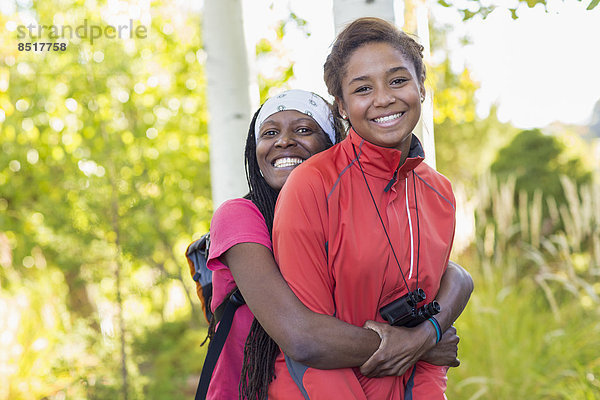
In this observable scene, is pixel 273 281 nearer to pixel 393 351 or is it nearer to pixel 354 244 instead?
pixel 354 244

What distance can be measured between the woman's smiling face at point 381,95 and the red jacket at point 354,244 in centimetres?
5

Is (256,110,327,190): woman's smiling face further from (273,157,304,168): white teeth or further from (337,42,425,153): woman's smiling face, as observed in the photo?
(337,42,425,153): woman's smiling face

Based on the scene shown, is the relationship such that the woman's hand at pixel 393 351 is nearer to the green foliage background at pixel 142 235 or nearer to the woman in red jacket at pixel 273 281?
the woman in red jacket at pixel 273 281

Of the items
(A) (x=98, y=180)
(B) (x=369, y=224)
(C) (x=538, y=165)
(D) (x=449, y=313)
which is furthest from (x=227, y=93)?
(C) (x=538, y=165)

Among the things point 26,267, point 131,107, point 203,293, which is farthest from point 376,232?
point 26,267

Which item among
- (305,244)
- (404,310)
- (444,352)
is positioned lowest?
(444,352)

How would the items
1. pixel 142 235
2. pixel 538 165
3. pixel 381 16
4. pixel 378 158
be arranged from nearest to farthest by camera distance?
pixel 378 158 < pixel 381 16 < pixel 142 235 < pixel 538 165

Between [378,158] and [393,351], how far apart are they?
596 mm

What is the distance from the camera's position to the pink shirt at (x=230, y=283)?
70.9 inches

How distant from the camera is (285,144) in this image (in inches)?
82.8

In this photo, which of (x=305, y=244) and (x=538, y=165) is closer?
(x=305, y=244)

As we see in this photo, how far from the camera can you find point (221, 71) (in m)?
3.53

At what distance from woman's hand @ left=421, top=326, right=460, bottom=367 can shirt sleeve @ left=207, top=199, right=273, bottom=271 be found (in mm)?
653

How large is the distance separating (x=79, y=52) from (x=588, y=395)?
4398mm
